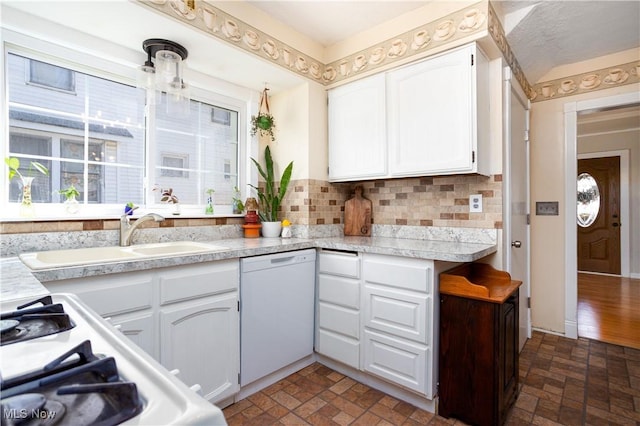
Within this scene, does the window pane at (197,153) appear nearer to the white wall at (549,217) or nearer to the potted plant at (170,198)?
the potted plant at (170,198)

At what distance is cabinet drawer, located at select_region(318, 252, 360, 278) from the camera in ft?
6.68

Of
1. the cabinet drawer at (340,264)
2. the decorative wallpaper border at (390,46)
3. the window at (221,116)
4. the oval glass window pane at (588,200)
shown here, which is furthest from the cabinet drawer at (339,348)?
the oval glass window pane at (588,200)

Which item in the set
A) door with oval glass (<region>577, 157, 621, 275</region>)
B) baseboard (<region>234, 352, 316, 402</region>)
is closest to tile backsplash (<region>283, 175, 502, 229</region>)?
baseboard (<region>234, 352, 316, 402</region>)

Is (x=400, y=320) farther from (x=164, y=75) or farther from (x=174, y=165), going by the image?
(x=164, y=75)

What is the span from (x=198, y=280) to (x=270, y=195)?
1152mm

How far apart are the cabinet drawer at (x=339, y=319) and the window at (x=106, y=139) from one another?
46.9 inches

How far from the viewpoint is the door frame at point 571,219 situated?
8.92ft

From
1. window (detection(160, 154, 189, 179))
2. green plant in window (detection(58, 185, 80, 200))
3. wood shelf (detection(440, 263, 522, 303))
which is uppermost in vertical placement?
window (detection(160, 154, 189, 179))

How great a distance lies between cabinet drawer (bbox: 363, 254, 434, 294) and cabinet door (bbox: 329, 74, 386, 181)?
0.73 metres

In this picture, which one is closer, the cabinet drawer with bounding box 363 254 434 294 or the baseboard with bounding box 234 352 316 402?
the cabinet drawer with bounding box 363 254 434 294

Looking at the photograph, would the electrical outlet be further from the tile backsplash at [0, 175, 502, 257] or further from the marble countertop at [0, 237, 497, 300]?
the marble countertop at [0, 237, 497, 300]

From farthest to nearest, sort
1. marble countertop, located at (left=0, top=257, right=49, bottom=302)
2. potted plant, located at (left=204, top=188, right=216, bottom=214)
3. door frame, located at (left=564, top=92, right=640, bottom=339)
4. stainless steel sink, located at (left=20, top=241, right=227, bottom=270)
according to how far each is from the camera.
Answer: door frame, located at (left=564, top=92, right=640, bottom=339), potted plant, located at (left=204, top=188, right=216, bottom=214), stainless steel sink, located at (left=20, top=241, right=227, bottom=270), marble countertop, located at (left=0, top=257, right=49, bottom=302)

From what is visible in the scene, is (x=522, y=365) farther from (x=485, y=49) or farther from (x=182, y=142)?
(x=182, y=142)

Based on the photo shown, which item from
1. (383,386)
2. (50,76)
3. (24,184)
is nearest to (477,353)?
(383,386)
